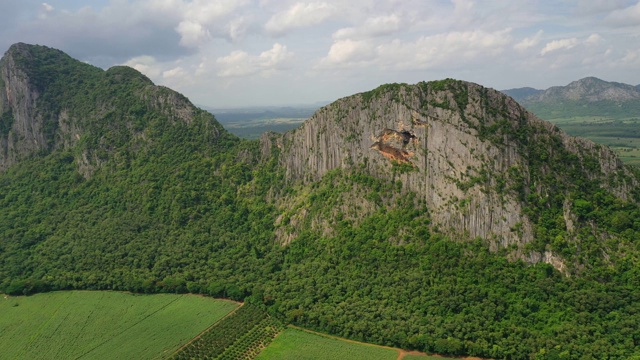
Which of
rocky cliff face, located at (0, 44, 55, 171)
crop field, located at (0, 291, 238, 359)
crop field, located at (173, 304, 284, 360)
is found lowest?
crop field, located at (173, 304, 284, 360)

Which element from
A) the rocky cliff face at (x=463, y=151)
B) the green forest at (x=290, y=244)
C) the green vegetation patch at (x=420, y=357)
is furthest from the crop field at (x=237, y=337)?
the rocky cliff face at (x=463, y=151)

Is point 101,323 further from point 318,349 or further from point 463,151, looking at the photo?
A: point 463,151

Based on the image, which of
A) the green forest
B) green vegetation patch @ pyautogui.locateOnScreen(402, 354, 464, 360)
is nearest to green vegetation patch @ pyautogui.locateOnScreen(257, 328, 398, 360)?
green vegetation patch @ pyautogui.locateOnScreen(402, 354, 464, 360)

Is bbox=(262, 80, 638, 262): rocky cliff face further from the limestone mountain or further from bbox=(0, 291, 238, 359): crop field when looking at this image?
the limestone mountain

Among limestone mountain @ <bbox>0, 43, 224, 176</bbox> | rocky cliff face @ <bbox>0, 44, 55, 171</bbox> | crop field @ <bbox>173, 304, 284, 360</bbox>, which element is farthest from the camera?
rocky cliff face @ <bbox>0, 44, 55, 171</bbox>

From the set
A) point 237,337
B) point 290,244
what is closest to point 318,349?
point 237,337

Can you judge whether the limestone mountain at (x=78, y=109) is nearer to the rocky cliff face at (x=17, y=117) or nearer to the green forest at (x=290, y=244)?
the rocky cliff face at (x=17, y=117)

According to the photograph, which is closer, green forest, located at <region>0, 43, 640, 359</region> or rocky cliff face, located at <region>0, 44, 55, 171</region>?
green forest, located at <region>0, 43, 640, 359</region>
